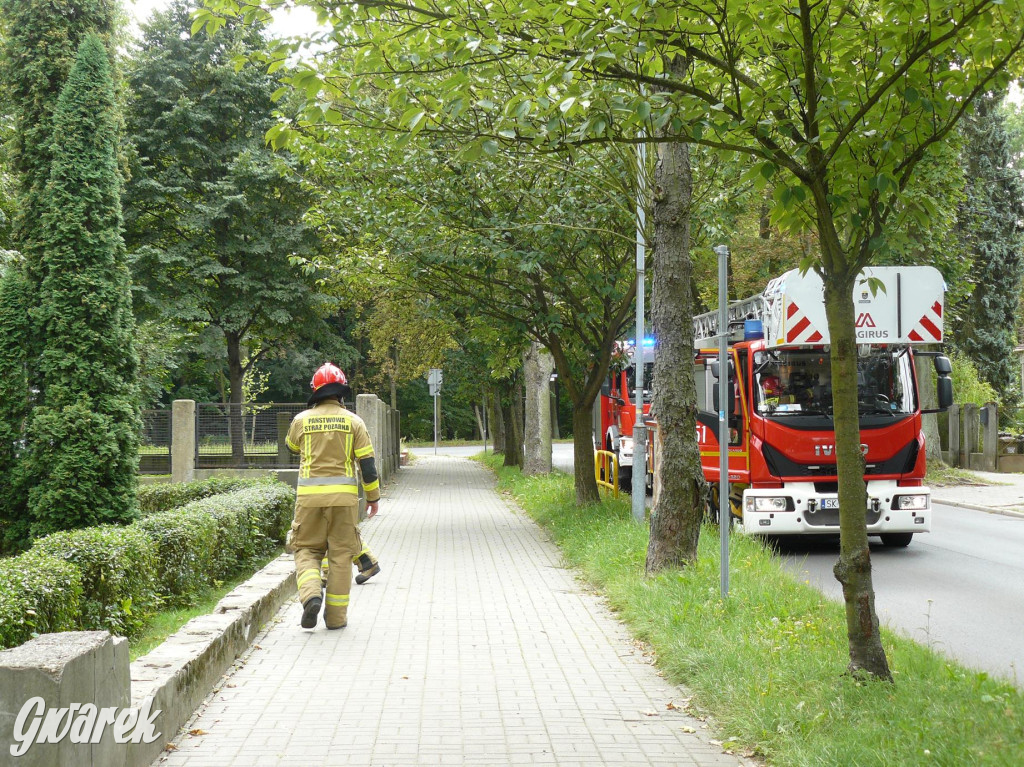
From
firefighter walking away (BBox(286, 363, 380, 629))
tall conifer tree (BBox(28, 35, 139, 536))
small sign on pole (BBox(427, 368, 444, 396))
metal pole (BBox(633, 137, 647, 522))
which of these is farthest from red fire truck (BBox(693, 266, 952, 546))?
small sign on pole (BBox(427, 368, 444, 396))

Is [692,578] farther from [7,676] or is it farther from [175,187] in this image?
[175,187]

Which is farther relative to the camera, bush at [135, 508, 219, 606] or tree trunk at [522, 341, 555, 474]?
tree trunk at [522, 341, 555, 474]

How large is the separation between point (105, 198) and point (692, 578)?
9.11 metres

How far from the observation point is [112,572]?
25.0 ft

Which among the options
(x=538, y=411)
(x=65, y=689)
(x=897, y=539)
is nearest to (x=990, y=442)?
(x=538, y=411)

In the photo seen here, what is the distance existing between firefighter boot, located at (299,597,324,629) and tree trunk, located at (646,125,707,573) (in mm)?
3421

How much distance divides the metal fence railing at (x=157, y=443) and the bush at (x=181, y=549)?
12568mm

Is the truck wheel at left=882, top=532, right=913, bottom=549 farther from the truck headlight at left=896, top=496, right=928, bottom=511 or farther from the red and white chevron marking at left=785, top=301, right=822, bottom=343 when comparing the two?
the red and white chevron marking at left=785, top=301, right=822, bottom=343

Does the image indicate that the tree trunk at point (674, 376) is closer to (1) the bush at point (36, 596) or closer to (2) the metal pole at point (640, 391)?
(2) the metal pole at point (640, 391)

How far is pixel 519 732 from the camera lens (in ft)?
17.8

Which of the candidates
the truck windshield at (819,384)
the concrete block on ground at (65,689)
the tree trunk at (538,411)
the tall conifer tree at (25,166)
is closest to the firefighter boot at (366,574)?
the tall conifer tree at (25,166)

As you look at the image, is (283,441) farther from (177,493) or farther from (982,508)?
(982,508)

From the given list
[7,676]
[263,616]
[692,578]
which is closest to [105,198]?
[263,616]

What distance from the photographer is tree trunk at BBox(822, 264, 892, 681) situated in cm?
562
